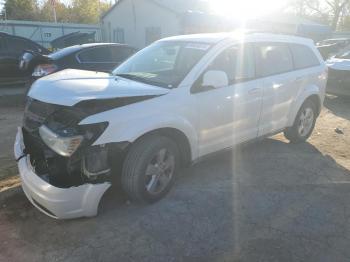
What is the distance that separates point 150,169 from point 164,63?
152cm

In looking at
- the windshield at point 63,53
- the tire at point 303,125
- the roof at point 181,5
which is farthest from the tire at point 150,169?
the roof at point 181,5

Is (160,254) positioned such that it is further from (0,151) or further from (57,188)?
(0,151)

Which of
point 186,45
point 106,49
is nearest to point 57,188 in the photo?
point 186,45

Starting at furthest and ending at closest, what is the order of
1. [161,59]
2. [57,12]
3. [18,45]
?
[57,12], [18,45], [161,59]

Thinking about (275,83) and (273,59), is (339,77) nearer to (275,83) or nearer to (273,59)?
(273,59)

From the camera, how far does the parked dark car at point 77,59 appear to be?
809 cm

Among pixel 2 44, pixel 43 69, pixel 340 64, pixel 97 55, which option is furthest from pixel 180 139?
pixel 2 44

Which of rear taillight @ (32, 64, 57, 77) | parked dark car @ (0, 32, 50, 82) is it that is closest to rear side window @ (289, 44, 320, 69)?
rear taillight @ (32, 64, 57, 77)

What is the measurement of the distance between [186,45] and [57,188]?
2.45 metres

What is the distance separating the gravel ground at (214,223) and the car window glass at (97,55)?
3987 millimetres

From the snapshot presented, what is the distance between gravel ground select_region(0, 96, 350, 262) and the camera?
11.0 ft

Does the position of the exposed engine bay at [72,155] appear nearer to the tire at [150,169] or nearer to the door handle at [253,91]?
the tire at [150,169]

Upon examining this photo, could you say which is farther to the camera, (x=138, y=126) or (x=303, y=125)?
Result: (x=303, y=125)

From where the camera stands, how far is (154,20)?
24.0 m
